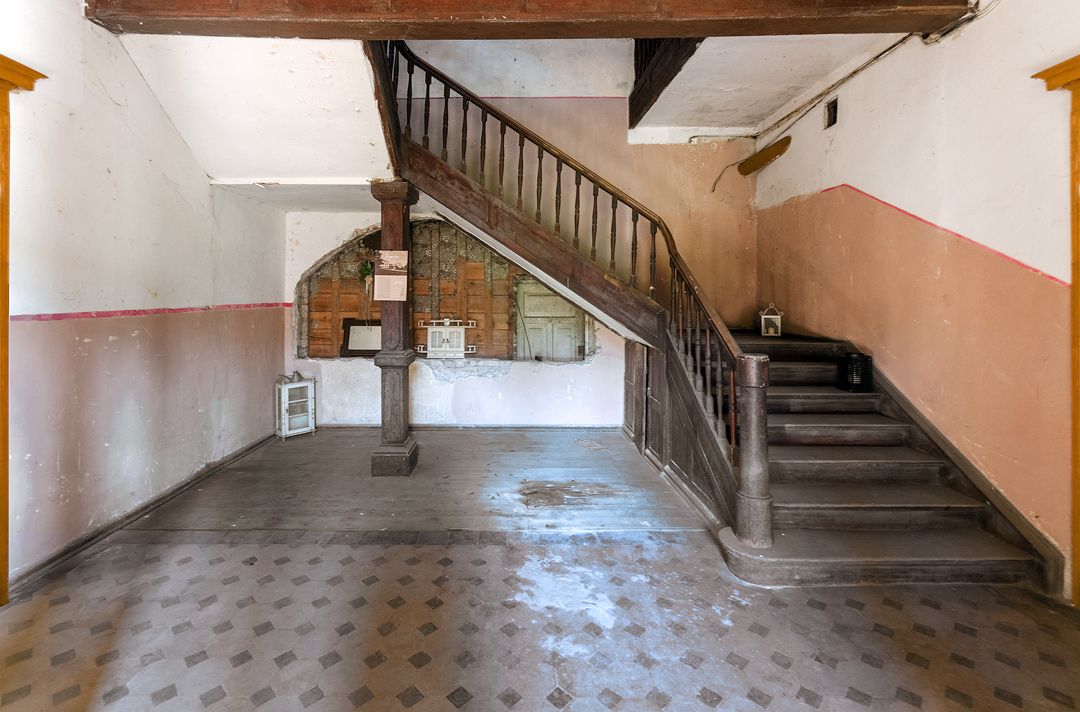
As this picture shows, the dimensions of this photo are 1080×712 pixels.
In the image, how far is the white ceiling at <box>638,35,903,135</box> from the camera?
3.52 m

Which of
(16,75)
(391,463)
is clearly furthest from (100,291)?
(391,463)

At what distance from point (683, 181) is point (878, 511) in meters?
3.91

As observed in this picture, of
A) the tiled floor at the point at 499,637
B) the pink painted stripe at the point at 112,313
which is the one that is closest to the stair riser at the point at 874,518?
the tiled floor at the point at 499,637

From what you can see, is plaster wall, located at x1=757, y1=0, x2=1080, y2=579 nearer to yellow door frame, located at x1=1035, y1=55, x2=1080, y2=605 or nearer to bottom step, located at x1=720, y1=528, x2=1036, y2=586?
yellow door frame, located at x1=1035, y1=55, x2=1080, y2=605

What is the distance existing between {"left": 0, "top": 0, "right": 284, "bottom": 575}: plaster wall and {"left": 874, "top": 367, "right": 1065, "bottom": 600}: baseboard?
5294mm

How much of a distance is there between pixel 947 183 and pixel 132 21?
16.2 feet

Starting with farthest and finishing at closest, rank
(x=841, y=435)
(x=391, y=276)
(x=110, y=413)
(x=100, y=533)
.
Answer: (x=391, y=276) → (x=841, y=435) → (x=110, y=413) → (x=100, y=533)

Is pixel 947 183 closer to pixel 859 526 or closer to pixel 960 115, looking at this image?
pixel 960 115

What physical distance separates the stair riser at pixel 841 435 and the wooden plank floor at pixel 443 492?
878 millimetres

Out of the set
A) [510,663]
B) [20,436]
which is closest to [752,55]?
[510,663]

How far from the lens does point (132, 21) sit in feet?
9.13

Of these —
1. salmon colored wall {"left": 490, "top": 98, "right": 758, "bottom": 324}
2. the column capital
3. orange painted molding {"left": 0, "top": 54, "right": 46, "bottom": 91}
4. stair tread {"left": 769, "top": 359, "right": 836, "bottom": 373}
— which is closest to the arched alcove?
salmon colored wall {"left": 490, "top": 98, "right": 758, "bottom": 324}

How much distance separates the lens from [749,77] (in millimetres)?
4090

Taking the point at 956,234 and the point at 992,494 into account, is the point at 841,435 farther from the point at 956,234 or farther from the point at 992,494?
the point at 956,234
